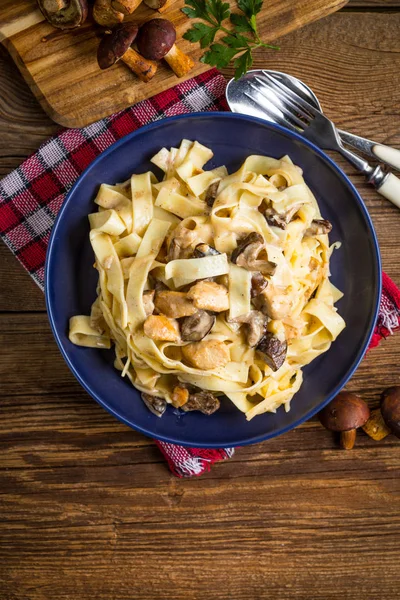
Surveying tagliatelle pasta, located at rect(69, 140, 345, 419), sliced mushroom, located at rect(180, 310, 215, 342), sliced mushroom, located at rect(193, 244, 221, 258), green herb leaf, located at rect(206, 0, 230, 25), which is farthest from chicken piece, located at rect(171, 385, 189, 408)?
green herb leaf, located at rect(206, 0, 230, 25)

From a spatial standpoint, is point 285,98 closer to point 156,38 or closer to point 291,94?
point 291,94

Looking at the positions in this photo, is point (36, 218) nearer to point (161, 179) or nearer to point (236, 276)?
point (161, 179)

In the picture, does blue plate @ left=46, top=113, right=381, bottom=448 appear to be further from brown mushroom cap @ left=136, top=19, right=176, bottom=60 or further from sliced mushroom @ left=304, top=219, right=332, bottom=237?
brown mushroom cap @ left=136, top=19, right=176, bottom=60

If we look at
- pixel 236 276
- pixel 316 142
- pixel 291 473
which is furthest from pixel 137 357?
pixel 316 142

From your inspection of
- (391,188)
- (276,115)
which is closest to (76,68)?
(276,115)

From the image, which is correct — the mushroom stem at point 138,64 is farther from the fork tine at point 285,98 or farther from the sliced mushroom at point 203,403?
the sliced mushroom at point 203,403
